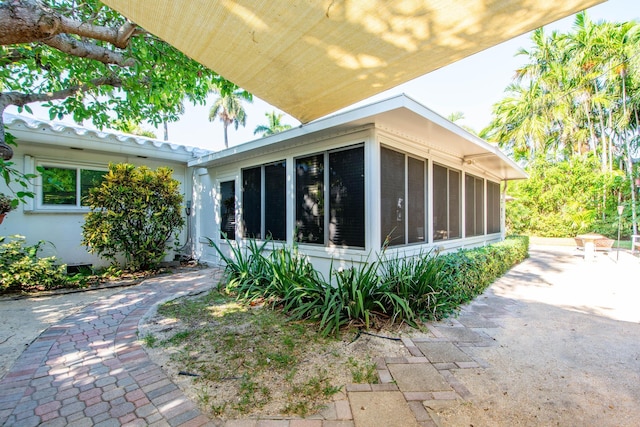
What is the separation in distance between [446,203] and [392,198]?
214cm

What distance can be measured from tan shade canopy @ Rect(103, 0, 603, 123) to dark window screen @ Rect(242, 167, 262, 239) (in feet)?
13.7

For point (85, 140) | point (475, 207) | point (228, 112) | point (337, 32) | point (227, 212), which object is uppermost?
point (228, 112)

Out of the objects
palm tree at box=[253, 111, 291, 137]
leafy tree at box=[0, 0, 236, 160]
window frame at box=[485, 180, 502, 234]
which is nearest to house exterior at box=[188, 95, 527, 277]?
window frame at box=[485, 180, 502, 234]

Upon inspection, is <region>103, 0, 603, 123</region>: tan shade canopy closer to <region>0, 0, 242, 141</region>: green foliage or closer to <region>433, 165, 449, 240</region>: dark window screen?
<region>0, 0, 242, 141</region>: green foliage

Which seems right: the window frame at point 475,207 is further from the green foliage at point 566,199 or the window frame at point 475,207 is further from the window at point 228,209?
the green foliage at point 566,199

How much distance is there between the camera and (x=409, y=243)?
501cm

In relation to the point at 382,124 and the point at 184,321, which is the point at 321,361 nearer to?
the point at 184,321

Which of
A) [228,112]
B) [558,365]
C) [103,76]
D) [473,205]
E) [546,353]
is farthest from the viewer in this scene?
[228,112]

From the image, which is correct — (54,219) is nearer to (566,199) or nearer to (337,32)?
(337,32)

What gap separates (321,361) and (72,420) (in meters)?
1.78

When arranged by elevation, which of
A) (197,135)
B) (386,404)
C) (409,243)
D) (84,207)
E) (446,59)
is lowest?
(386,404)

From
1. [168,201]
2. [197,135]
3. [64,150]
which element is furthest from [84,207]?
[197,135]

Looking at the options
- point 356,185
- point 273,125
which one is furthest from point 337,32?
point 273,125

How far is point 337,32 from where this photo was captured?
1629 mm
